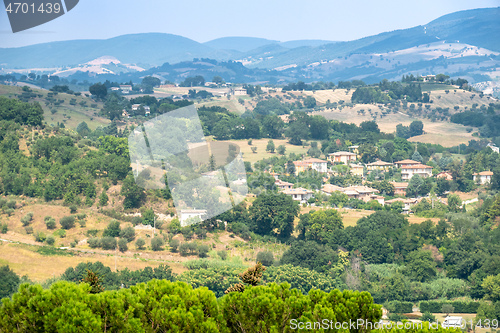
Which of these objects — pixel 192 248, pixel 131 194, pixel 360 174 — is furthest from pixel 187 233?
pixel 360 174

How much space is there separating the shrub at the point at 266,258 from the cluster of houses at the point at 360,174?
44.2ft

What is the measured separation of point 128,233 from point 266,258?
6955mm

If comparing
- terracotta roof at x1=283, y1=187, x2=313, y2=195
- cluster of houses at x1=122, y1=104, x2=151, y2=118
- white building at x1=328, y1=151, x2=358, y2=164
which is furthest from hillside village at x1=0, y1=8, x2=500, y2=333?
cluster of houses at x1=122, y1=104, x2=151, y2=118

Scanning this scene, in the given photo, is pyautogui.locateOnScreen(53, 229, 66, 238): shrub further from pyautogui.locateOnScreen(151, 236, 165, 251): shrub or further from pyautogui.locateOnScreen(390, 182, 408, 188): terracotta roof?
pyautogui.locateOnScreen(390, 182, 408, 188): terracotta roof

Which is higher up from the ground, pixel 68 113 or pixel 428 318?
pixel 68 113

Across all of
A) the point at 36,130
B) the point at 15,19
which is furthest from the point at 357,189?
the point at 15,19

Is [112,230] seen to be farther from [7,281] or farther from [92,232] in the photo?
[7,281]

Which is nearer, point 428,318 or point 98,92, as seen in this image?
point 428,318

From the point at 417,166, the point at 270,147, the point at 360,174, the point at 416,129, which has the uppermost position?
the point at 270,147

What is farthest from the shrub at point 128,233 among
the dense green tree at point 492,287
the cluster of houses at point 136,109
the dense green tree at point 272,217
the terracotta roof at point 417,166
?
the cluster of houses at point 136,109

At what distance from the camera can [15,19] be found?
60.0 ft

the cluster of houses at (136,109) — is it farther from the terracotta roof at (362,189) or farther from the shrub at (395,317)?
the shrub at (395,317)

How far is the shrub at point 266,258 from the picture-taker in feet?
104

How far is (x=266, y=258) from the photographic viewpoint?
31859 millimetres
